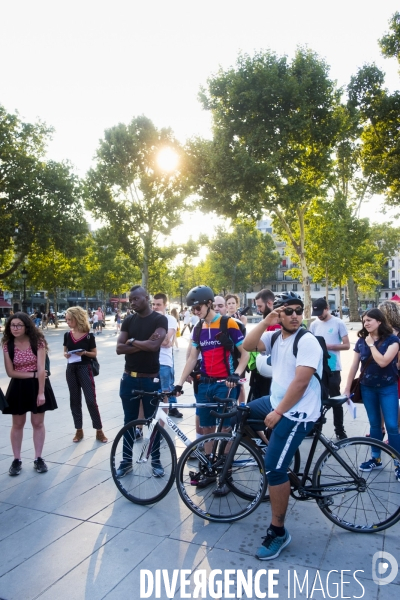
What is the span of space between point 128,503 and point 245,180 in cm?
2225

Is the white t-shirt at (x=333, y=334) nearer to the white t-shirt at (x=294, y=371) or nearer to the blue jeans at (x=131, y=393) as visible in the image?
the blue jeans at (x=131, y=393)

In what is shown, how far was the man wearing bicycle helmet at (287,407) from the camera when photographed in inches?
127

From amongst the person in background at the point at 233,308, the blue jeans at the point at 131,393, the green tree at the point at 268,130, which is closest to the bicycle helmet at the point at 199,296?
the blue jeans at the point at 131,393

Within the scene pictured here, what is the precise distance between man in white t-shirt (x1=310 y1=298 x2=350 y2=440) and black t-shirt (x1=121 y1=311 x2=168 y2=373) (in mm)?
2341

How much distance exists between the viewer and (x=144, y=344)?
4746 mm

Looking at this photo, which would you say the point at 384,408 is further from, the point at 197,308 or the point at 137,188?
the point at 137,188

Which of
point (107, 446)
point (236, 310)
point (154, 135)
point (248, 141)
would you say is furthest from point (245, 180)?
point (107, 446)

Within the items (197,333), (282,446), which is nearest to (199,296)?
Result: (197,333)

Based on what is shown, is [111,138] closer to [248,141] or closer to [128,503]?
[248,141]

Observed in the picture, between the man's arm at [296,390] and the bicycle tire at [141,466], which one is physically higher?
the man's arm at [296,390]

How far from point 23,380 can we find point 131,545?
2.35 metres

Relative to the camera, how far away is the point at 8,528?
3795 millimetres

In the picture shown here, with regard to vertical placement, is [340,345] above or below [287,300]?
below

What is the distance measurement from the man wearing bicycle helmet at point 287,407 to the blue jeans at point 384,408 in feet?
5.69
